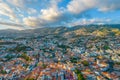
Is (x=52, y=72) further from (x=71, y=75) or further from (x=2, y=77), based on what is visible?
(x=2, y=77)

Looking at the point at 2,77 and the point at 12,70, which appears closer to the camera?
the point at 2,77

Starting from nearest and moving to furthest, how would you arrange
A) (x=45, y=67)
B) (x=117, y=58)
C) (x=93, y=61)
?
1. (x=45, y=67)
2. (x=93, y=61)
3. (x=117, y=58)

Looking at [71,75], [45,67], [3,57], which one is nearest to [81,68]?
[71,75]

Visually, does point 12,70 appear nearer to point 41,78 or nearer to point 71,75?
point 41,78

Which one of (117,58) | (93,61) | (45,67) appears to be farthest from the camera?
(117,58)

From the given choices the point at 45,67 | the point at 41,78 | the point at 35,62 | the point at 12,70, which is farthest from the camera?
the point at 35,62

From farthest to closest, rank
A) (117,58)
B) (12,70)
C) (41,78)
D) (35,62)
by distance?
(117,58)
(35,62)
(12,70)
(41,78)

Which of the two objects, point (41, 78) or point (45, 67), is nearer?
point (41, 78)

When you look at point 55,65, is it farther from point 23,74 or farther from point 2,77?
point 2,77

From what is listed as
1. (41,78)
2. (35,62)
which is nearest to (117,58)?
(35,62)
